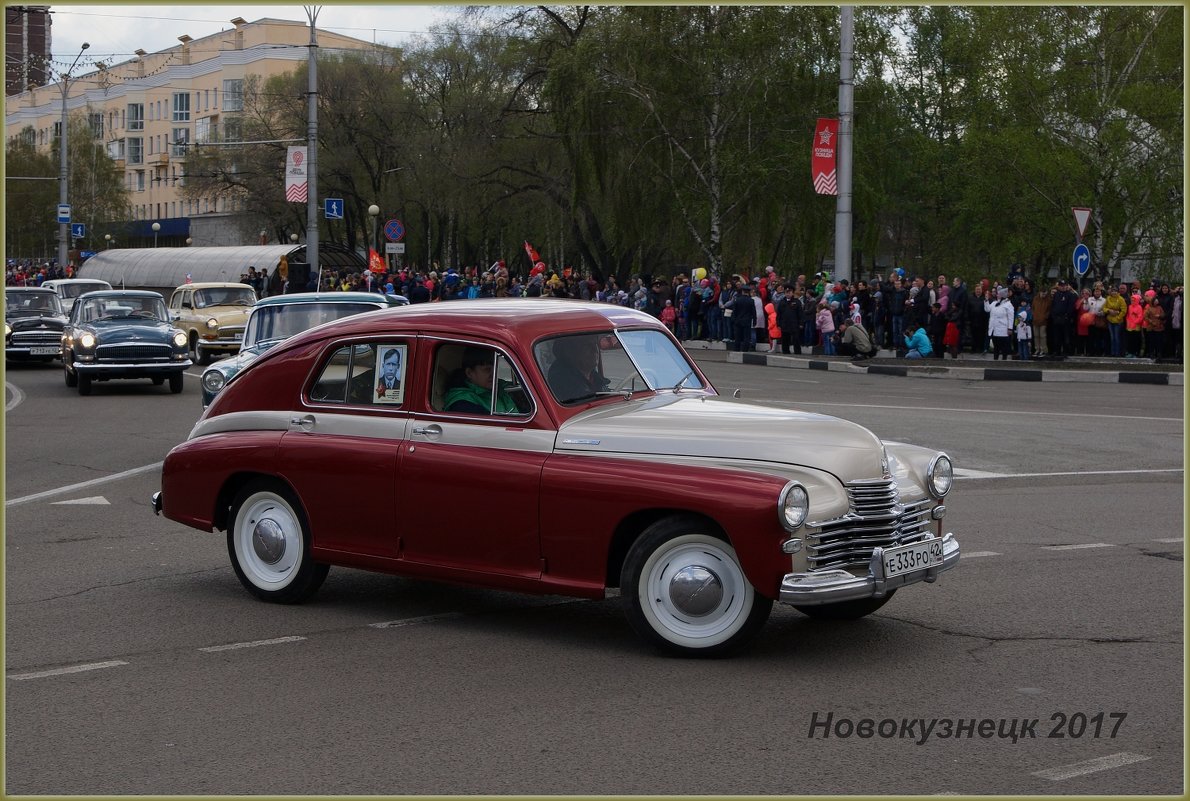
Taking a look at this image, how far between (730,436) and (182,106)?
114157mm

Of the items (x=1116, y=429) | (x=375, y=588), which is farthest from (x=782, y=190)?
(x=375, y=588)

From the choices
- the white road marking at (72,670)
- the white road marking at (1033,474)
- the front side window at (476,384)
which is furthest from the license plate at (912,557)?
the white road marking at (1033,474)

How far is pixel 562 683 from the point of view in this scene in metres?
6.50

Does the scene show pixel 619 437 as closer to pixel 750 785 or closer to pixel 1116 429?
pixel 750 785

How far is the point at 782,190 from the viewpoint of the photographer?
41875 mm

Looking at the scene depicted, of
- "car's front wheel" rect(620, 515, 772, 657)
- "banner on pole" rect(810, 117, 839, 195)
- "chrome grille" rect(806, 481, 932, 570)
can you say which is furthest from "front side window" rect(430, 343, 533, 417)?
"banner on pole" rect(810, 117, 839, 195)

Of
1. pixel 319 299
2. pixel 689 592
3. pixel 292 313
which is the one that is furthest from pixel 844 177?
pixel 689 592

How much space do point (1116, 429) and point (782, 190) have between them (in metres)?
24.9

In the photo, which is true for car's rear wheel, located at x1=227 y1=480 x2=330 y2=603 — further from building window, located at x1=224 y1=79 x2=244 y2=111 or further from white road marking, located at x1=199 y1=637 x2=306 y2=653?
building window, located at x1=224 y1=79 x2=244 y2=111

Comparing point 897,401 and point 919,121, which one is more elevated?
point 919,121

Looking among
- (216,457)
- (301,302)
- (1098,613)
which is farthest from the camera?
(301,302)

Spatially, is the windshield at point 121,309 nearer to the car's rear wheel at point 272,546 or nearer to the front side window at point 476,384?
the car's rear wheel at point 272,546

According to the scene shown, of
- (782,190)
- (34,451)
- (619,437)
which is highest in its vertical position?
(782,190)

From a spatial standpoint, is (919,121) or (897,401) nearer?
(897,401)
